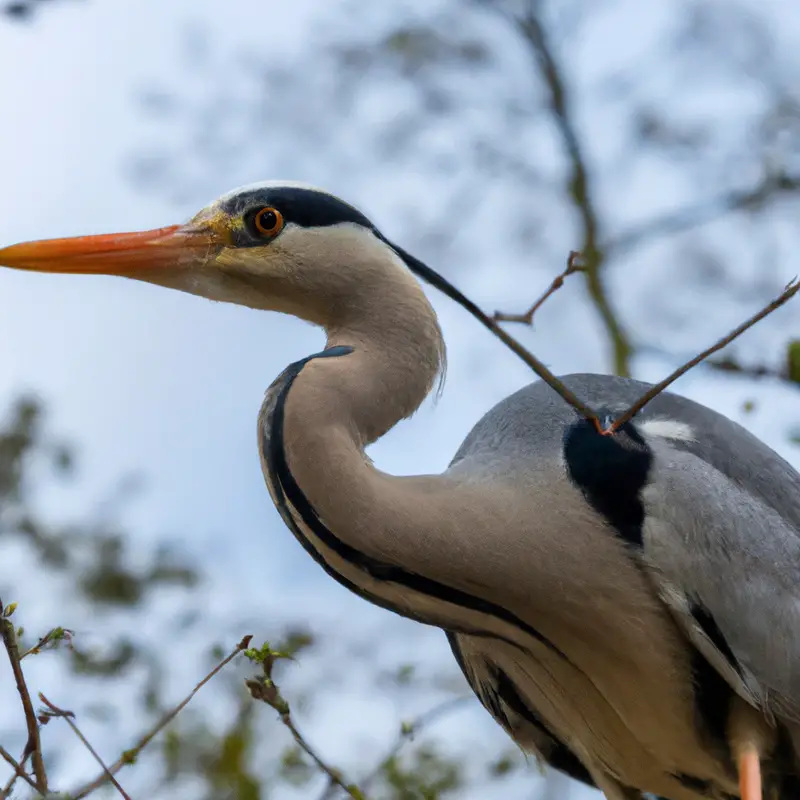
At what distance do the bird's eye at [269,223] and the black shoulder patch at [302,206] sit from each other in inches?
0.6

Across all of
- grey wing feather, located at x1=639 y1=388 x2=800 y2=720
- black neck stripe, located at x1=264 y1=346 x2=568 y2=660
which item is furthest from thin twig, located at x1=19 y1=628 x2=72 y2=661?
grey wing feather, located at x1=639 y1=388 x2=800 y2=720

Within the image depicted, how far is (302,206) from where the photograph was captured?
2652mm

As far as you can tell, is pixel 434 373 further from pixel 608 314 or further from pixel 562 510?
pixel 608 314

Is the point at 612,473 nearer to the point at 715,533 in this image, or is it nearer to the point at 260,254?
the point at 715,533

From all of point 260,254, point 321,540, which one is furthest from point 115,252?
point 321,540

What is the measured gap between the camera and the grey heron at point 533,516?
7.54 ft

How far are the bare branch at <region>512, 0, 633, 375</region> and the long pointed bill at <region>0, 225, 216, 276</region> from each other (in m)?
3.26

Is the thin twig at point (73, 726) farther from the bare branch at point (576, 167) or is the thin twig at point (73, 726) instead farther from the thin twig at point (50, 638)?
the bare branch at point (576, 167)

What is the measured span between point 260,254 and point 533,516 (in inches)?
33.2

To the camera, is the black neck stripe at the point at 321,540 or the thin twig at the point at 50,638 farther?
the black neck stripe at the point at 321,540

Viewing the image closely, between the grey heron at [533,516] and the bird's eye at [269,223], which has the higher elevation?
the bird's eye at [269,223]

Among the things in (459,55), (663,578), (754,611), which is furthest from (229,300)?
(459,55)

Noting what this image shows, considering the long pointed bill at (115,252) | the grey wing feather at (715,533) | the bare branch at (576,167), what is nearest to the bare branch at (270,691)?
the grey wing feather at (715,533)

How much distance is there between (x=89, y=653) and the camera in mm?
2836
